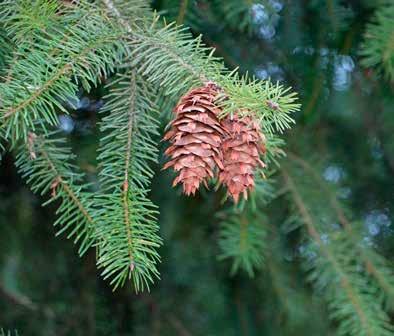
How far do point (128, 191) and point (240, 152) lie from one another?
13 cm

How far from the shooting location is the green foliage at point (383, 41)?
3.33 ft

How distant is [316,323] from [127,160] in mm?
716

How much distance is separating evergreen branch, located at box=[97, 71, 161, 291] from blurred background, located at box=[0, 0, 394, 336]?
0.37m

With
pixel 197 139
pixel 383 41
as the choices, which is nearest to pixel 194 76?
pixel 197 139

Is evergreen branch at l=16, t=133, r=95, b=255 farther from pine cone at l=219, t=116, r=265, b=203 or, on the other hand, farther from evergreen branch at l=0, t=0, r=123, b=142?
pine cone at l=219, t=116, r=265, b=203

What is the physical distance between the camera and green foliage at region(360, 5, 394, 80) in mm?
1015

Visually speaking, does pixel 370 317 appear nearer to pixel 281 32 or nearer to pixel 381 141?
pixel 381 141

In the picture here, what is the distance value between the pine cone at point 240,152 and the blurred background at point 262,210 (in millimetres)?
480

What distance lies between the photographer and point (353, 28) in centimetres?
122

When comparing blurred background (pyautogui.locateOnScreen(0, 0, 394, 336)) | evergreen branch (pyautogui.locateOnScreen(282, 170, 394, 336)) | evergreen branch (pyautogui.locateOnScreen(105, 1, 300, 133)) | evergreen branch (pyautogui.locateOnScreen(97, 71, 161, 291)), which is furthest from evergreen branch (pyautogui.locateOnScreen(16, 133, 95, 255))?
evergreen branch (pyautogui.locateOnScreen(282, 170, 394, 336))

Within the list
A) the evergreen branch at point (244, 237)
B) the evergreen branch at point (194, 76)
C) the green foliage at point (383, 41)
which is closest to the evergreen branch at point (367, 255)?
the evergreen branch at point (244, 237)

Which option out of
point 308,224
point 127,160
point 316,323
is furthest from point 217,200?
point 127,160

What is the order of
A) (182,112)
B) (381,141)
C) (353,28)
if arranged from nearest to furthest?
(182,112)
(353,28)
(381,141)

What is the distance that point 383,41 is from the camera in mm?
1030
